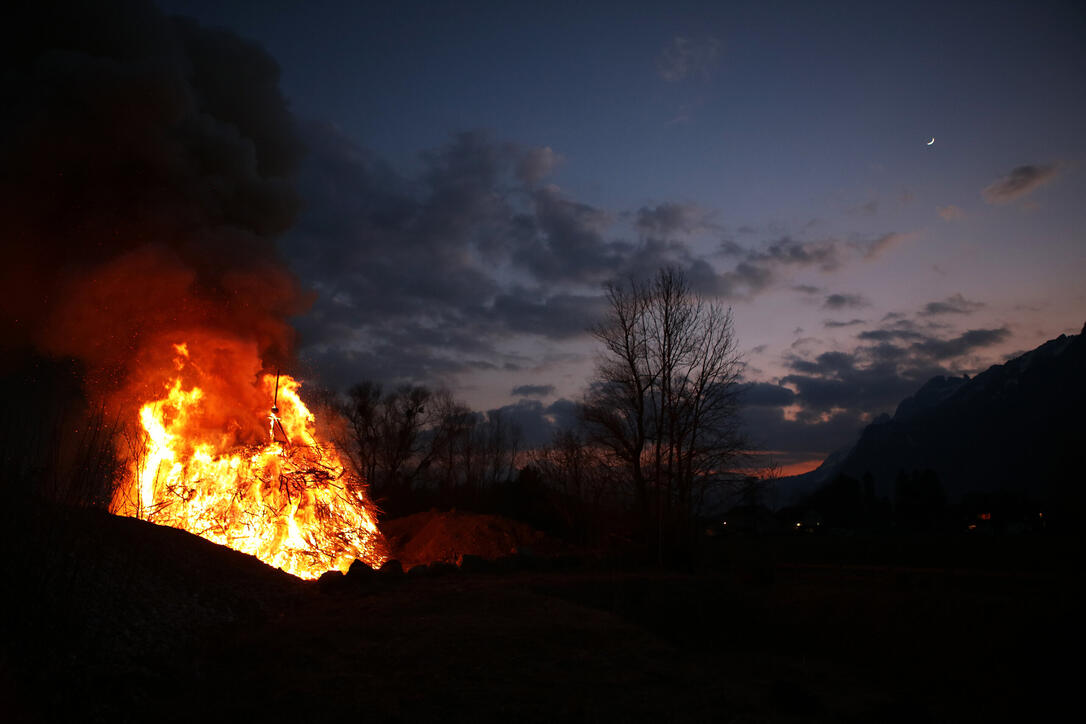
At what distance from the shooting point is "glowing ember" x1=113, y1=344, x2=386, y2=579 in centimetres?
1470

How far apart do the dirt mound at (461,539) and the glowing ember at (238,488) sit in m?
3.85

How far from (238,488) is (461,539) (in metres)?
7.36

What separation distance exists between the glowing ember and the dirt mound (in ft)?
12.6

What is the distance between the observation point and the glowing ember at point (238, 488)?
14.7 m

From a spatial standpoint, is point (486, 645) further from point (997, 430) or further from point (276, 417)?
point (997, 430)

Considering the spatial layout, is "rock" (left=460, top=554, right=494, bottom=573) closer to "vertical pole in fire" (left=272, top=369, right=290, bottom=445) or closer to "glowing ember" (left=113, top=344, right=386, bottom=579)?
"glowing ember" (left=113, top=344, right=386, bottom=579)

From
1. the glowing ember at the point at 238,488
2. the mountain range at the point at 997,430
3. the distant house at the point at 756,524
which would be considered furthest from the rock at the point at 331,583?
the mountain range at the point at 997,430

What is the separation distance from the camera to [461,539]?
20203 mm

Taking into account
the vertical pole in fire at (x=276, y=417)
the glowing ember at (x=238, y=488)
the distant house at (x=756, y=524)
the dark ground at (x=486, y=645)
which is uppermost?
the vertical pole in fire at (x=276, y=417)

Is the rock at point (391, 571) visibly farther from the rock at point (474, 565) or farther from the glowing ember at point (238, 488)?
the glowing ember at point (238, 488)

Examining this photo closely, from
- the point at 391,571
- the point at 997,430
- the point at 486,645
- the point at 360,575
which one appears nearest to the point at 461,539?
the point at 391,571

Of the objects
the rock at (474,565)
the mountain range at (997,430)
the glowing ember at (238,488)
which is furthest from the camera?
the mountain range at (997,430)

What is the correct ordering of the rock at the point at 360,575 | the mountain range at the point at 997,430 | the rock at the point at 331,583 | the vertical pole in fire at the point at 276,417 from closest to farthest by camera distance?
the rock at the point at 331,583 < the rock at the point at 360,575 < the vertical pole in fire at the point at 276,417 < the mountain range at the point at 997,430

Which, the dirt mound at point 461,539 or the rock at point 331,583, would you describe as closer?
the rock at point 331,583
